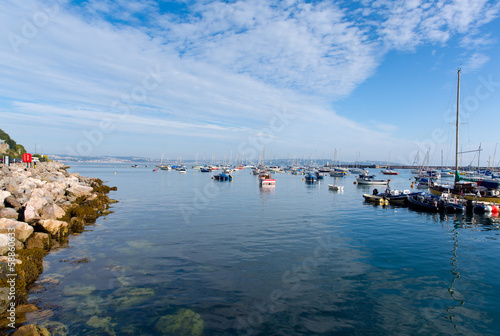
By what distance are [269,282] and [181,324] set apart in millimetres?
Answer: 4733

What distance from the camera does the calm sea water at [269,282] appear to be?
10.2 meters

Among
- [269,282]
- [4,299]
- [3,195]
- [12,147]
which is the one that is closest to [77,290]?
[4,299]

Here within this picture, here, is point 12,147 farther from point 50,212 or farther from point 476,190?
point 476,190

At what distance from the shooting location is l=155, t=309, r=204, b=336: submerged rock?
9.68 metres

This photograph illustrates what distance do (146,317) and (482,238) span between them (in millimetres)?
26276

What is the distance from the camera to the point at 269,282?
44.4ft

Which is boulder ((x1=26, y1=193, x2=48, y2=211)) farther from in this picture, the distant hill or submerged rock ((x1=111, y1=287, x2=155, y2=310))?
the distant hill

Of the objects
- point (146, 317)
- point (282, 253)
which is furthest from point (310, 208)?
point (146, 317)

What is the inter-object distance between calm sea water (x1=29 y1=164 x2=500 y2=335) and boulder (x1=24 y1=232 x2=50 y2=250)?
31.5 inches

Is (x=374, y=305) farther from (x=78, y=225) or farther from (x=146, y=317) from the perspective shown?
(x=78, y=225)

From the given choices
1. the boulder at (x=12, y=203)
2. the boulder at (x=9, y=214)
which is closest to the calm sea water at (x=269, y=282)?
the boulder at (x=9, y=214)

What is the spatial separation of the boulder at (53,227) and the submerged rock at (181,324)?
1335 cm

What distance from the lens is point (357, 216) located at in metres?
33.3

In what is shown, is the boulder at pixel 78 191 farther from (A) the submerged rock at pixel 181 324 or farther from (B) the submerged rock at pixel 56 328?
(A) the submerged rock at pixel 181 324
